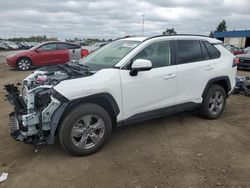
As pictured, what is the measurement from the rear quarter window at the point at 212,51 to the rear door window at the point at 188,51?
0.23m

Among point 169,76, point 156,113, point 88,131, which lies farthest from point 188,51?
point 88,131

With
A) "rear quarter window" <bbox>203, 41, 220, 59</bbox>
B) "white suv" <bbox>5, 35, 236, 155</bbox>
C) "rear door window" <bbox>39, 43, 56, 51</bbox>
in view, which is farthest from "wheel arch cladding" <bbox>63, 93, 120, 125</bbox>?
"rear door window" <bbox>39, 43, 56, 51</bbox>

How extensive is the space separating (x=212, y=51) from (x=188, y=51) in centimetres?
71

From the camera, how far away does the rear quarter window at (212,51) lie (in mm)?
5375

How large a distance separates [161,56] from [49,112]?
7.25 feet

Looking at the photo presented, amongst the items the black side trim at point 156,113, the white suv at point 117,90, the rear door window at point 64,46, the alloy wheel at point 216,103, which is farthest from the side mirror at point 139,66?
the rear door window at point 64,46

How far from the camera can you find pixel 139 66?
13.1 ft

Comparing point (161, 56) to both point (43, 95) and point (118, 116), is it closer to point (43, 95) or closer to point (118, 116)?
point (118, 116)

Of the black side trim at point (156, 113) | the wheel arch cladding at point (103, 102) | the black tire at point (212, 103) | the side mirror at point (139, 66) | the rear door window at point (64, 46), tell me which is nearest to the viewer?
the wheel arch cladding at point (103, 102)

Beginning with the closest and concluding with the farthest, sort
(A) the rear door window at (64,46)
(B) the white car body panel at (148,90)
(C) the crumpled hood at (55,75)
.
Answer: (C) the crumpled hood at (55,75) → (B) the white car body panel at (148,90) → (A) the rear door window at (64,46)

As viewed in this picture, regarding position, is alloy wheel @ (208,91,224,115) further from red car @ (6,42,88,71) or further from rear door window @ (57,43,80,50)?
rear door window @ (57,43,80,50)

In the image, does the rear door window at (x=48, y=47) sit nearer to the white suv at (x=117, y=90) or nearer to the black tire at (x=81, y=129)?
the white suv at (x=117, y=90)

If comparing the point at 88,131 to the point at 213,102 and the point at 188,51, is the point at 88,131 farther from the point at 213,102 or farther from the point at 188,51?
the point at 213,102

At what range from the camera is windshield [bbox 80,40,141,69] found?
14.4 ft
